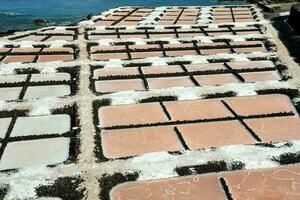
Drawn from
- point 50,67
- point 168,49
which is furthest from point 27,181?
point 168,49

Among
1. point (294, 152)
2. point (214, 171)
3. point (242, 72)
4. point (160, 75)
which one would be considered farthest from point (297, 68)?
point (214, 171)

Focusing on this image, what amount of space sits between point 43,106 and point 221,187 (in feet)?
5.71

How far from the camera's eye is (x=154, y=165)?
2.82 metres

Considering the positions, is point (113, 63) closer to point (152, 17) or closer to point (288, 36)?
point (288, 36)

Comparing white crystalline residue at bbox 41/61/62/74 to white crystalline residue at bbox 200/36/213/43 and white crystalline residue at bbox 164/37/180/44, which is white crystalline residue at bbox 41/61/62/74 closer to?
white crystalline residue at bbox 164/37/180/44

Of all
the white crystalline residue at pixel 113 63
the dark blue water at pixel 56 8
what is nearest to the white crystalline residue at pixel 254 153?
the white crystalline residue at pixel 113 63

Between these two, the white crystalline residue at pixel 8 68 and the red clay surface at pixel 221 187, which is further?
the white crystalline residue at pixel 8 68

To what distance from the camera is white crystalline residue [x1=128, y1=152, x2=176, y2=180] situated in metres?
2.73

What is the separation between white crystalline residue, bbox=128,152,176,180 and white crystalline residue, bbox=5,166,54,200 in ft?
1.71

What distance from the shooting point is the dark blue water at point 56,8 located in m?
12.5

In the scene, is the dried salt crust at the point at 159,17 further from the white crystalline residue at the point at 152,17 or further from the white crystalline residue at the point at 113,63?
the white crystalline residue at the point at 113,63

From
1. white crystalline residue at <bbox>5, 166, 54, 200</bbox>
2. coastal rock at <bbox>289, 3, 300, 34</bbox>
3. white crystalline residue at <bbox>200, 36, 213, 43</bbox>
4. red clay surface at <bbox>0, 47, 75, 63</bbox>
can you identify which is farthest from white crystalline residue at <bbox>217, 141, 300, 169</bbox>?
coastal rock at <bbox>289, 3, 300, 34</bbox>

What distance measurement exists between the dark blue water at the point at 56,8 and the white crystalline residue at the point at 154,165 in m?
9.53

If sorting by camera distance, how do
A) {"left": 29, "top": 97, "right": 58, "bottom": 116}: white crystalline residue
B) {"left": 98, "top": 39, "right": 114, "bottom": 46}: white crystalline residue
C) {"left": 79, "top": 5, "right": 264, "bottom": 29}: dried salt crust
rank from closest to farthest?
1. {"left": 29, "top": 97, "right": 58, "bottom": 116}: white crystalline residue
2. {"left": 98, "top": 39, "right": 114, "bottom": 46}: white crystalline residue
3. {"left": 79, "top": 5, "right": 264, "bottom": 29}: dried salt crust
